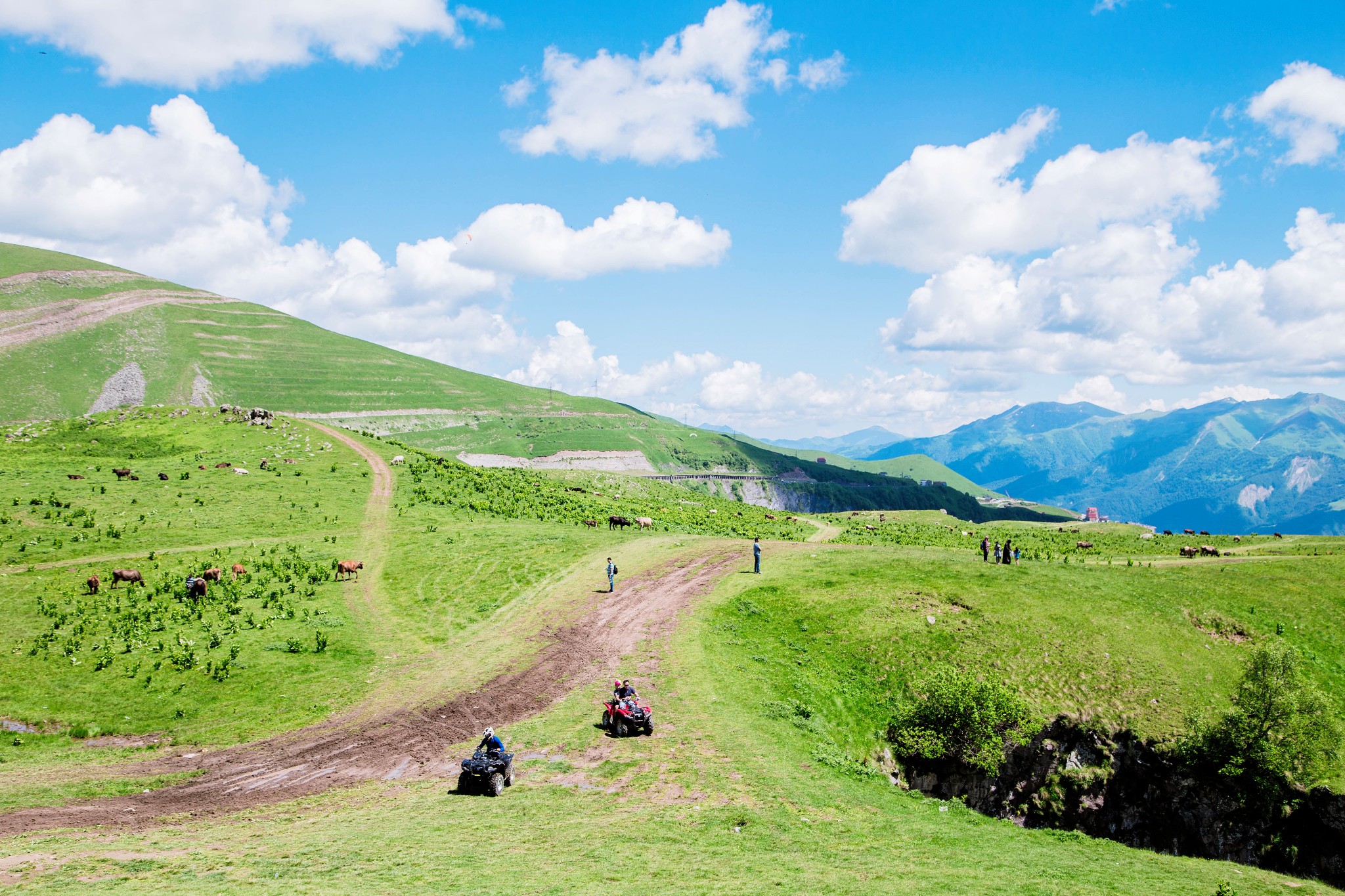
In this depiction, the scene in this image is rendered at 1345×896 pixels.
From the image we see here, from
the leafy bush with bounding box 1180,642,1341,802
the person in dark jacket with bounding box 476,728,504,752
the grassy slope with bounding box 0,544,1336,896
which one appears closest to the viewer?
the grassy slope with bounding box 0,544,1336,896

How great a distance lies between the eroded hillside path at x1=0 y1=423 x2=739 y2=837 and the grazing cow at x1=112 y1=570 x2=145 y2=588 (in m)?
13.7

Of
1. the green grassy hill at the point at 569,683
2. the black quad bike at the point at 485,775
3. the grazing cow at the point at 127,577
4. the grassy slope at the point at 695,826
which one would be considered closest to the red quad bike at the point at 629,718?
the grassy slope at the point at 695,826

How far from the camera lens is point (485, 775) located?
2391 centimetres

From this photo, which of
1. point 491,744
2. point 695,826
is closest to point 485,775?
point 491,744

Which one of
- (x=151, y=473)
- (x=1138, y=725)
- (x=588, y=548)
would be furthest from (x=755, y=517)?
(x=151, y=473)

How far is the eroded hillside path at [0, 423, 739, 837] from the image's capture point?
22.5m

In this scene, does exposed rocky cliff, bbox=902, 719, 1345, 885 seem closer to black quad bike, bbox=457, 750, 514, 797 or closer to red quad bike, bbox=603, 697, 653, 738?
red quad bike, bbox=603, 697, 653, 738

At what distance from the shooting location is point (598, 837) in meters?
20.5

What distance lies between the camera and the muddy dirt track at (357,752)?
2242 centimetres

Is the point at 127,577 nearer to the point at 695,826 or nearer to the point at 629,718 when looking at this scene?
the point at 629,718

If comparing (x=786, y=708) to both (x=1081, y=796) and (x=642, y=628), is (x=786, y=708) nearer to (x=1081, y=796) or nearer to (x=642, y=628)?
(x=642, y=628)

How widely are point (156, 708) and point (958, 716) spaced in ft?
122

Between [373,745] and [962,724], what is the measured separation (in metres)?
26.5

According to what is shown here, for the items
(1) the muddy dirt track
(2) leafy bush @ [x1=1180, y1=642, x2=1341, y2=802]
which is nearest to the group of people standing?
(2) leafy bush @ [x1=1180, y1=642, x2=1341, y2=802]
